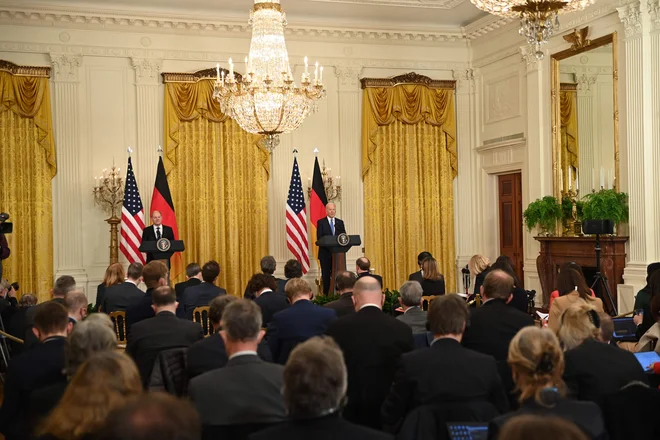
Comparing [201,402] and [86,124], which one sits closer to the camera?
[201,402]

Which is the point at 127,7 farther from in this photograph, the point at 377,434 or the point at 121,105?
the point at 377,434

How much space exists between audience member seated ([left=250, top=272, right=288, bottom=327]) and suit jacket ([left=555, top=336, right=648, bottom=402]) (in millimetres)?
3245

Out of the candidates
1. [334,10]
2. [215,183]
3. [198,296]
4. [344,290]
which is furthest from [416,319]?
[334,10]

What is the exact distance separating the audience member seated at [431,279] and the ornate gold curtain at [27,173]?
23.0 feet

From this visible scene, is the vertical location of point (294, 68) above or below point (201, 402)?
above

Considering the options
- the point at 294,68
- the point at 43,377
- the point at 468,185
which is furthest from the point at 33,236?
the point at 43,377

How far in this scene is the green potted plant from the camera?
12039 millimetres

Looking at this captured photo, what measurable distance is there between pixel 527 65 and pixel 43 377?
1101 cm

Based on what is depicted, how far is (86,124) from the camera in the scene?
42.5 ft

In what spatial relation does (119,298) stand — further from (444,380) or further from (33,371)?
(444,380)

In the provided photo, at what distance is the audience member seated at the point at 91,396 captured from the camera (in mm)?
2395

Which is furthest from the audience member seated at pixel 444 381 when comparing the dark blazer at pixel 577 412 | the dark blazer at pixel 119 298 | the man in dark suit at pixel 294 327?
the dark blazer at pixel 119 298

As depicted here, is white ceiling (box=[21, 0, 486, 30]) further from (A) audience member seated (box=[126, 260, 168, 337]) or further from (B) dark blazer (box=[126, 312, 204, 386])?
(B) dark blazer (box=[126, 312, 204, 386])

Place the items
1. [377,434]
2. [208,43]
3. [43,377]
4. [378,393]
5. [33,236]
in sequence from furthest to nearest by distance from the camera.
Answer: [208,43], [33,236], [378,393], [43,377], [377,434]
